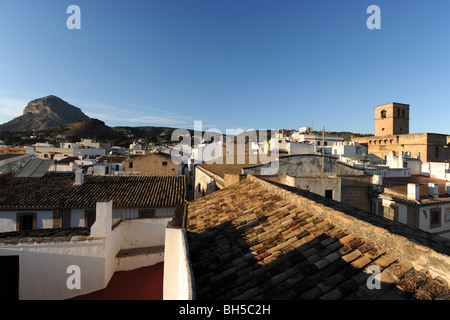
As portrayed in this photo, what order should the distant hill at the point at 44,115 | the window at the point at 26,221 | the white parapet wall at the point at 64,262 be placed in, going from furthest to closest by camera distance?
the distant hill at the point at 44,115
the window at the point at 26,221
the white parapet wall at the point at 64,262

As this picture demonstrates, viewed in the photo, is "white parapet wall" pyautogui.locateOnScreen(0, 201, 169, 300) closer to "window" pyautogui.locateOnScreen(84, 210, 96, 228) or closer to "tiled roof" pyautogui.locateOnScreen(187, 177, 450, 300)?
"tiled roof" pyautogui.locateOnScreen(187, 177, 450, 300)

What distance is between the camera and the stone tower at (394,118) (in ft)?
146

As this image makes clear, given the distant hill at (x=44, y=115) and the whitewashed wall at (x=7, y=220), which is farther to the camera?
the distant hill at (x=44, y=115)

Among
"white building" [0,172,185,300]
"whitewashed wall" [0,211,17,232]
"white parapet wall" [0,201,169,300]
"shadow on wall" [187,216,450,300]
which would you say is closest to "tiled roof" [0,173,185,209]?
"white building" [0,172,185,300]

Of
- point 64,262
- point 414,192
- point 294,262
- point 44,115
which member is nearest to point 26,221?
point 64,262

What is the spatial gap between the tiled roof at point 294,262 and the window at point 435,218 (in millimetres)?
10669

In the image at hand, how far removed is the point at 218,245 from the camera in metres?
4.10

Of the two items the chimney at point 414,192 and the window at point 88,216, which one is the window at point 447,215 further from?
the window at point 88,216

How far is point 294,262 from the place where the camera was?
118 inches

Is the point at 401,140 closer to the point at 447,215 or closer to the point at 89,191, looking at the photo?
the point at 447,215

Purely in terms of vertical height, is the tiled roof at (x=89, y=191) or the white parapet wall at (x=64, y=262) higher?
the tiled roof at (x=89, y=191)

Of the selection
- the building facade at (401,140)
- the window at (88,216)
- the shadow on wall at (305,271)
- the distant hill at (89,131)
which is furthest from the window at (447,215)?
the distant hill at (89,131)

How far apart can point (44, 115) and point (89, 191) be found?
144 m
